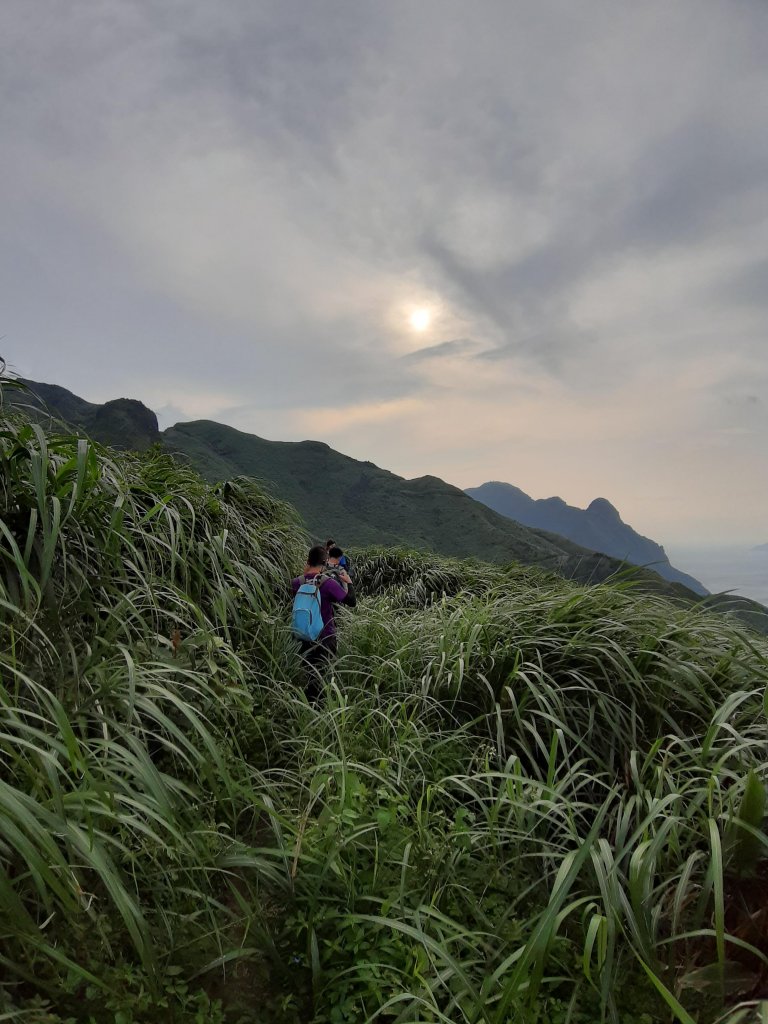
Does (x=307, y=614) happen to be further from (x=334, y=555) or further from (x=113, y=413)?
(x=113, y=413)

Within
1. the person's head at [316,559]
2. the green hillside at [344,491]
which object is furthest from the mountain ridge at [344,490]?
the person's head at [316,559]

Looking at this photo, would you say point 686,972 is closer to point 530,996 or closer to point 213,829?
point 530,996

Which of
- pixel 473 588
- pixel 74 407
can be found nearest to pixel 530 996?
pixel 473 588

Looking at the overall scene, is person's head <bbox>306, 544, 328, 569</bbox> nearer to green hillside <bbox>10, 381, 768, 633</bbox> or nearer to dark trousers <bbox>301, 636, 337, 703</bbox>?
dark trousers <bbox>301, 636, 337, 703</bbox>

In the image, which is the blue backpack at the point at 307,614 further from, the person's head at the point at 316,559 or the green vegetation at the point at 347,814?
the green vegetation at the point at 347,814

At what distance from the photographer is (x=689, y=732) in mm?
2557

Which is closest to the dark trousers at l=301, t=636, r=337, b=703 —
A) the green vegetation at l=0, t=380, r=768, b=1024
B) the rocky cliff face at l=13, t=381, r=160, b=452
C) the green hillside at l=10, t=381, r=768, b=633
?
the green vegetation at l=0, t=380, r=768, b=1024

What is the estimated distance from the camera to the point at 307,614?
3.79 m

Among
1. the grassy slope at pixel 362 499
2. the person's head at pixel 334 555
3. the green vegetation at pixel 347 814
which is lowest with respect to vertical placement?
the green vegetation at pixel 347 814

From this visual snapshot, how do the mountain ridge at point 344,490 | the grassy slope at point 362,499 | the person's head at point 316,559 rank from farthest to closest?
1. the mountain ridge at point 344,490
2. the grassy slope at point 362,499
3. the person's head at point 316,559

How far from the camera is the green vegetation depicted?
1386mm

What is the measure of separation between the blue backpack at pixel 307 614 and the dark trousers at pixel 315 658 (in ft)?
0.28

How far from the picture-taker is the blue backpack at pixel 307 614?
377 cm

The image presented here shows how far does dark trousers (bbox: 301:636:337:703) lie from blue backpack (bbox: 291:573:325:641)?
0.08 meters
